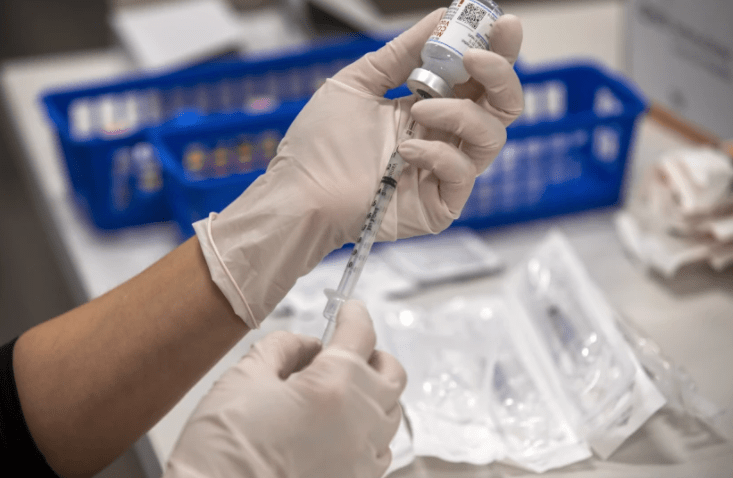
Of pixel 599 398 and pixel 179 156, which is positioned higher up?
pixel 179 156

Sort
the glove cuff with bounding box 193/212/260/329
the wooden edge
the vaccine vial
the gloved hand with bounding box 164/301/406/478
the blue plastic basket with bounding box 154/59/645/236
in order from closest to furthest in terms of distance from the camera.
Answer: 1. the gloved hand with bounding box 164/301/406/478
2. the vaccine vial
3. the glove cuff with bounding box 193/212/260/329
4. the blue plastic basket with bounding box 154/59/645/236
5. the wooden edge

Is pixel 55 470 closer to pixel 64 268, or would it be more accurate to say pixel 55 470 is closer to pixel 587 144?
pixel 64 268

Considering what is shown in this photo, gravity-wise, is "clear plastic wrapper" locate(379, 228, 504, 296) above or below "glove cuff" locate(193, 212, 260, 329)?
below

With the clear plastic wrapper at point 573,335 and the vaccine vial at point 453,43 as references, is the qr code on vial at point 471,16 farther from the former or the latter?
the clear plastic wrapper at point 573,335

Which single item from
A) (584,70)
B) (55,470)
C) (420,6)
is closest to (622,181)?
(584,70)

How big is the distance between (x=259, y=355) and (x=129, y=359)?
23 cm

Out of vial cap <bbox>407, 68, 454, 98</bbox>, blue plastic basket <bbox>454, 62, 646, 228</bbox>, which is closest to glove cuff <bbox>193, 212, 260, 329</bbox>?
vial cap <bbox>407, 68, 454, 98</bbox>

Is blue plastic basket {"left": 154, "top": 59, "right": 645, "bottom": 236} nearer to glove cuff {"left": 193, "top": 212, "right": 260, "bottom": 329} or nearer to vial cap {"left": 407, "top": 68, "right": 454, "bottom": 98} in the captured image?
glove cuff {"left": 193, "top": 212, "right": 260, "bottom": 329}

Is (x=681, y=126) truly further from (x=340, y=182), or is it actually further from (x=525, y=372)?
(x=340, y=182)

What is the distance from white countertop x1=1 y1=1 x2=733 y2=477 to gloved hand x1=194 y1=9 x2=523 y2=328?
164mm

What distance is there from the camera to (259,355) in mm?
757

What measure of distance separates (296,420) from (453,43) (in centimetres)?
48

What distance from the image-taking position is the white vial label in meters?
0.79

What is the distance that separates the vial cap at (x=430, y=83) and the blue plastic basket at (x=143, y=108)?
612mm
